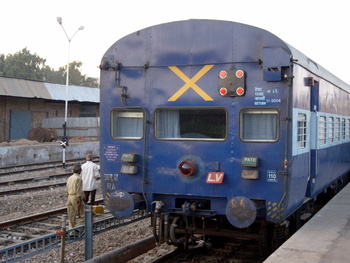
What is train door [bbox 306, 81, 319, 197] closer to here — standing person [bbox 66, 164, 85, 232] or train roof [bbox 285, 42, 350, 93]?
train roof [bbox 285, 42, 350, 93]

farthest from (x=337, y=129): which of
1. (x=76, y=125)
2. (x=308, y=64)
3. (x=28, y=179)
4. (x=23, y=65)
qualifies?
(x=23, y=65)

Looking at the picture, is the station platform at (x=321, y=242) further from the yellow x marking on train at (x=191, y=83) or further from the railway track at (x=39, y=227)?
the railway track at (x=39, y=227)

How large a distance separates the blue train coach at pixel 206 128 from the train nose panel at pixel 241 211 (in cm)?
1

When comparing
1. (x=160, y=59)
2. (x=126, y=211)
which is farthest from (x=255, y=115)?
(x=126, y=211)

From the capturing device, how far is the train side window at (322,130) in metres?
8.86

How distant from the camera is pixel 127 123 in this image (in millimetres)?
7738

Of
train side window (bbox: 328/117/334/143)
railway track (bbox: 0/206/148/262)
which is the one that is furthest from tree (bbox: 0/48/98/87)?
train side window (bbox: 328/117/334/143)

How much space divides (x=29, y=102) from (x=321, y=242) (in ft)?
110

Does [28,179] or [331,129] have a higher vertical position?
[331,129]

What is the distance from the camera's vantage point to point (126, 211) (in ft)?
23.8

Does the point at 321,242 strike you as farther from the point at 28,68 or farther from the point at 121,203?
the point at 28,68

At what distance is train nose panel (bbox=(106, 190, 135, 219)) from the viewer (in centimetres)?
723

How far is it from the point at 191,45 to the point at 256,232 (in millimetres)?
3076

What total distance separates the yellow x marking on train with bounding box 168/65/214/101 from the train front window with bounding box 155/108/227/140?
0.20m
